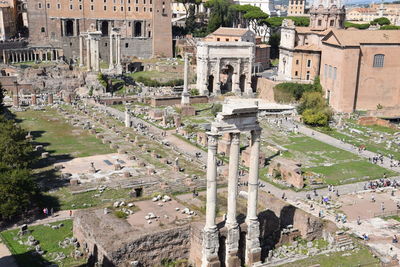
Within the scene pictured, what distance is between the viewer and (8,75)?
67188mm

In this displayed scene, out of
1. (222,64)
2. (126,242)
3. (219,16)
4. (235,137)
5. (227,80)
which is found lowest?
(126,242)

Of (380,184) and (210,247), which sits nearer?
(210,247)

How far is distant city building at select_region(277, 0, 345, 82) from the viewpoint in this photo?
65312 millimetres

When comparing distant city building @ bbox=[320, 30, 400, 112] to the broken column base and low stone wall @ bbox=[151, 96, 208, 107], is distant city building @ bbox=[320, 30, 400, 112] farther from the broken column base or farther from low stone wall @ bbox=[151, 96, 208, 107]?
the broken column base

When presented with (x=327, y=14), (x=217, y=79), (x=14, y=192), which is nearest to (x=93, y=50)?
(x=217, y=79)

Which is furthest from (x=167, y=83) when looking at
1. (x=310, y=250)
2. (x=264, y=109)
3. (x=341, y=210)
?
(x=310, y=250)

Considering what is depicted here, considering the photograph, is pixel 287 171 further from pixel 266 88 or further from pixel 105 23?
pixel 105 23

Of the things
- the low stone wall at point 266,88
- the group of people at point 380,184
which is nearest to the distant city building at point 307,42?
the low stone wall at point 266,88

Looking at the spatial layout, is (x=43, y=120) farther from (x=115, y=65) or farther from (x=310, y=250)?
(x=310, y=250)

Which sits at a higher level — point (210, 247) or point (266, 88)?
point (266, 88)

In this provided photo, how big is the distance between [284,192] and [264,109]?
78.4ft

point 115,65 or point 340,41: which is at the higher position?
point 340,41

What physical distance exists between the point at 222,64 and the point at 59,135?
85.1ft

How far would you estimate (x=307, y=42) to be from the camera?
228 feet
